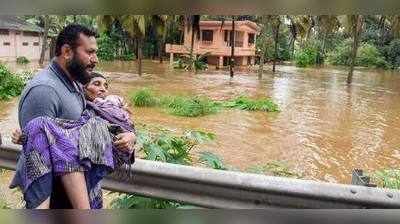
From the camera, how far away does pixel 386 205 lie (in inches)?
55.4

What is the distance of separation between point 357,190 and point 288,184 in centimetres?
22

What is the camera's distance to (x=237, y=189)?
4.95 ft

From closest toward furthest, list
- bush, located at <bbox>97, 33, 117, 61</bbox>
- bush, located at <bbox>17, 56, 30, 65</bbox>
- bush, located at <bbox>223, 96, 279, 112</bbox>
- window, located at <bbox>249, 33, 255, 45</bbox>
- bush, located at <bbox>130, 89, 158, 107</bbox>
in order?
bush, located at <bbox>130, 89, 158, 107</bbox> → bush, located at <bbox>223, 96, 279, 112</bbox> → bush, located at <bbox>17, 56, 30, 65</bbox> → bush, located at <bbox>97, 33, 117, 61</bbox> → window, located at <bbox>249, 33, 255, 45</bbox>

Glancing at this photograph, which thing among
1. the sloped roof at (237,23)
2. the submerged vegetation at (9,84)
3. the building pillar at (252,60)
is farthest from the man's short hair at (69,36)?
the building pillar at (252,60)

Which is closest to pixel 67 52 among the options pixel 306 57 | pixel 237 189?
pixel 237 189

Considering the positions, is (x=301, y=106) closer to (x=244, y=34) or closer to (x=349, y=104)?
(x=349, y=104)

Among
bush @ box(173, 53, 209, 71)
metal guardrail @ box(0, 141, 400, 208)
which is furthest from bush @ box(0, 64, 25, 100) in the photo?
metal guardrail @ box(0, 141, 400, 208)

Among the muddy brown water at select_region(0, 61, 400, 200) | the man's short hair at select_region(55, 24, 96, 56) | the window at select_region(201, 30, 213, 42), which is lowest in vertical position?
the muddy brown water at select_region(0, 61, 400, 200)

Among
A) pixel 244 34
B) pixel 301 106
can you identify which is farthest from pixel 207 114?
pixel 244 34

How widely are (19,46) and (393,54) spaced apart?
19.2 m

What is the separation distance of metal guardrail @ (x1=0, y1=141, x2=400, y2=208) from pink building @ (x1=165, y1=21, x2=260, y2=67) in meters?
18.8

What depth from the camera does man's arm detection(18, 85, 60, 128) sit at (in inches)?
40.7

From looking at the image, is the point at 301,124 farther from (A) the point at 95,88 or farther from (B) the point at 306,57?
(B) the point at 306,57

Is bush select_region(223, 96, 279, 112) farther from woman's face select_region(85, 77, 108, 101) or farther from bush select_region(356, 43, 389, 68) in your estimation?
bush select_region(356, 43, 389, 68)
